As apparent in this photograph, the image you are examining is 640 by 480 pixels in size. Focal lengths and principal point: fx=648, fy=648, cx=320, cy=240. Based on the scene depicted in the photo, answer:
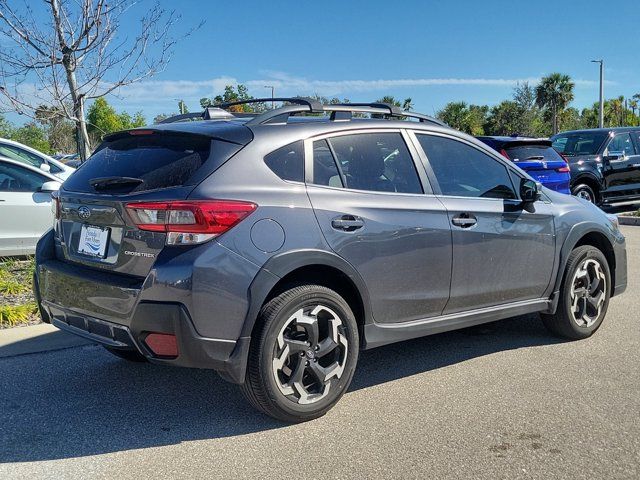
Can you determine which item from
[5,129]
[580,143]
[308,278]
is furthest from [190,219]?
[5,129]

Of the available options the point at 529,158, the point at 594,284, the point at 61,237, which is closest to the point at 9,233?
the point at 61,237

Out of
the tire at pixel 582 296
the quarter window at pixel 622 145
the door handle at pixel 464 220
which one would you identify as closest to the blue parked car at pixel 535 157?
the quarter window at pixel 622 145

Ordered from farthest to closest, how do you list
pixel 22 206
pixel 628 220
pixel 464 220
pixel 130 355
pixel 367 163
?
pixel 628 220, pixel 22 206, pixel 130 355, pixel 464 220, pixel 367 163

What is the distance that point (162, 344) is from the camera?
334cm

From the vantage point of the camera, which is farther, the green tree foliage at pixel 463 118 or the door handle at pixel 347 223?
the green tree foliage at pixel 463 118

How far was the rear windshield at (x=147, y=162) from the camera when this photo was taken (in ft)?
11.6

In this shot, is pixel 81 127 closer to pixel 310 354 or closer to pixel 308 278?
pixel 308 278

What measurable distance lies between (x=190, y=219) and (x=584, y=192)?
1226 centimetres

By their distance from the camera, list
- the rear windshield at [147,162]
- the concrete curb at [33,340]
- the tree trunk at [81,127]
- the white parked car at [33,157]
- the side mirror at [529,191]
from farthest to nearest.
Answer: the white parked car at [33,157] < the tree trunk at [81,127] < the concrete curb at [33,340] < the side mirror at [529,191] < the rear windshield at [147,162]

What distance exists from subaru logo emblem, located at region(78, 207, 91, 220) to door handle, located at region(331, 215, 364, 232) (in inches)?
55.4

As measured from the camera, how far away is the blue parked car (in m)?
10.6

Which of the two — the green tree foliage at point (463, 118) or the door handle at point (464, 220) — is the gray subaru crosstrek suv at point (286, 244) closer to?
the door handle at point (464, 220)

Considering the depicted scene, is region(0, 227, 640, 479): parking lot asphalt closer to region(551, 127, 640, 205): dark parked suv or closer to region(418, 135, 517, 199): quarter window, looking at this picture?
region(418, 135, 517, 199): quarter window

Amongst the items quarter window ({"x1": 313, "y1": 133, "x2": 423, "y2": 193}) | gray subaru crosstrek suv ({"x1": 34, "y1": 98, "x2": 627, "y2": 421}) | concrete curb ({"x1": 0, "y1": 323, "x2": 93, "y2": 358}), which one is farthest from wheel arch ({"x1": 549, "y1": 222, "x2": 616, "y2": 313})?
concrete curb ({"x1": 0, "y1": 323, "x2": 93, "y2": 358})
